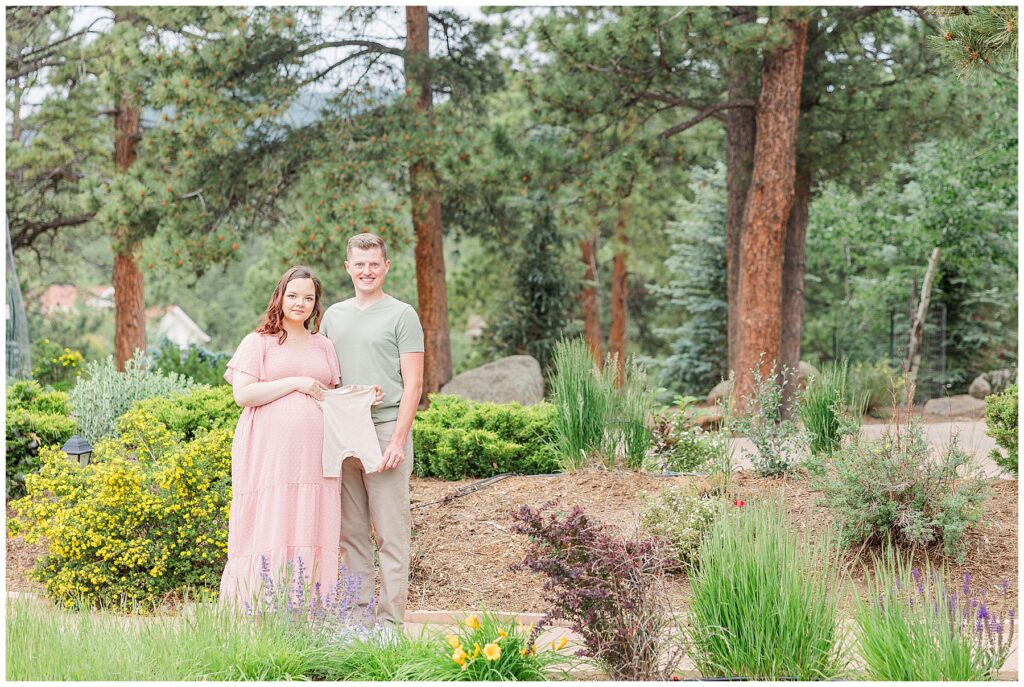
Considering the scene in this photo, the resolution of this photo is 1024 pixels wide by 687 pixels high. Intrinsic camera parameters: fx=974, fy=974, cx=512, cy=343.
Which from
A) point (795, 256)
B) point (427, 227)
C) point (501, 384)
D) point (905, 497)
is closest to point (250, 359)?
point (905, 497)

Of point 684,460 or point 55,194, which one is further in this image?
point 55,194

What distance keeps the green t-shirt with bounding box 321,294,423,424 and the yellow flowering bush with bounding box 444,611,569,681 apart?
105 cm

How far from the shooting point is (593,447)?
623 centimetres

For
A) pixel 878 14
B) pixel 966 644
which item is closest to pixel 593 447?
pixel 966 644

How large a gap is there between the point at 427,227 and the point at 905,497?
931 centimetres

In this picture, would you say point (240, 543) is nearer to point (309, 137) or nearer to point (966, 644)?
point (966, 644)

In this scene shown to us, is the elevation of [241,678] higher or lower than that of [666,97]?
lower

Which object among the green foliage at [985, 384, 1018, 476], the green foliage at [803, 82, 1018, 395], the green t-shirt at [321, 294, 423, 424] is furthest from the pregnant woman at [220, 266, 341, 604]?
the green foliage at [803, 82, 1018, 395]

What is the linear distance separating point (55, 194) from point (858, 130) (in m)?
12.7

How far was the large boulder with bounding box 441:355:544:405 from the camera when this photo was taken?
13.4 meters

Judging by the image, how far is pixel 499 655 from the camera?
10.3 feet

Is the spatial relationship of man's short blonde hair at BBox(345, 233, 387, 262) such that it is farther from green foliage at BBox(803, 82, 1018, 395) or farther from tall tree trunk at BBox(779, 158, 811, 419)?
green foliage at BBox(803, 82, 1018, 395)

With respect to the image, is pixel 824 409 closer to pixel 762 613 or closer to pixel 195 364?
pixel 762 613

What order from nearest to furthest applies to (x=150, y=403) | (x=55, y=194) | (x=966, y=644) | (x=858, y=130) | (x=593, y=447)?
(x=966, y=644) → (x=593, y=447) → (x=150, y=403) → (x=858, y=130) → (x=55, y=194)
